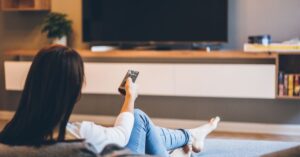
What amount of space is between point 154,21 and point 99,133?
260 centimetres

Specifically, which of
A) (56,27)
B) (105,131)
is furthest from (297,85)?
(105,131)

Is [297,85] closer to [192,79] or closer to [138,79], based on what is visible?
[192,79]

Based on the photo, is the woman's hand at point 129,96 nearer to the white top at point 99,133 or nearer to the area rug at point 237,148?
the white top at point 99,133

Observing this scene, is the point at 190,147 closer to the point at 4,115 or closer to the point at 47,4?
the point at 47,4

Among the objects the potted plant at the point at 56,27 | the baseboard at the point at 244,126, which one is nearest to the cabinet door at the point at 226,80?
the baseboard at the point at 244,126

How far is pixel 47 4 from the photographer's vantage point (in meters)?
4.45

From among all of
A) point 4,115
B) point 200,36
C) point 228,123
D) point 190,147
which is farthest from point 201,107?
point 4,115

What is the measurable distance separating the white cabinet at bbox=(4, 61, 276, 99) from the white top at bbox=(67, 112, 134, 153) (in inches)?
84.7

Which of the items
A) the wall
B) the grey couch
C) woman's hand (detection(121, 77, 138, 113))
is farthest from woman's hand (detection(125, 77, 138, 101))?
the wall

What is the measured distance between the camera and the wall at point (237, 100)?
390 cm

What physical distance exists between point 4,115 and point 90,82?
121cm

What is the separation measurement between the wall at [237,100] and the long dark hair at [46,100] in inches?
107

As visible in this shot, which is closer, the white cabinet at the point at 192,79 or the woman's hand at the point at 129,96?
the woman's hand at the point at 129,96

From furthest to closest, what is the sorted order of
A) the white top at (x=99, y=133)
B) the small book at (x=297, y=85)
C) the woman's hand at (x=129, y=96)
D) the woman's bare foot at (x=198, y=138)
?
the small book at (x=297, y=85)
the woman's bare foot at (x=198, y=138)
the woman's hand at (x=129, y=96)
the white top at (x=99, y=133)
